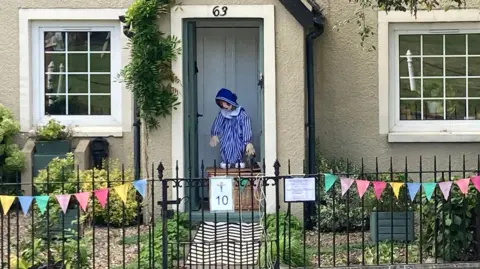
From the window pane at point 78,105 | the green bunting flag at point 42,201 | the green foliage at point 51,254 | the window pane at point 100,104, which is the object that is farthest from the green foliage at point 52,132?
the green bunting flag at point 42,201

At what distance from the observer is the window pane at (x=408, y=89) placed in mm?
11906

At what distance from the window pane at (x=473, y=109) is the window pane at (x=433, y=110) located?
0.40 meters

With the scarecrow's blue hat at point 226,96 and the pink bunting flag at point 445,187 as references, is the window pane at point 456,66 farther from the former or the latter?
the pink bunting flag at point 445,187

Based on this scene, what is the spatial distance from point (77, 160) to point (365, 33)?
430 centimetres

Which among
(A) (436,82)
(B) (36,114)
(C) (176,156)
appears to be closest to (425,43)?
(A) (436,82)

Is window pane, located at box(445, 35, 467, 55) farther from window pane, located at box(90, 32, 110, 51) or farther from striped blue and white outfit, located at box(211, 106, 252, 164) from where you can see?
window pane, located at box(90, 32, 110, 51)

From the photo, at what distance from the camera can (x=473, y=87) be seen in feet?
39.2

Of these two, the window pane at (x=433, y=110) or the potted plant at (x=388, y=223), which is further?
the window pane at (x=433, y=110)

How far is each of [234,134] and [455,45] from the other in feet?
11.1

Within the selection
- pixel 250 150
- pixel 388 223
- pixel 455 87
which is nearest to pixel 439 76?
pixel 455 87

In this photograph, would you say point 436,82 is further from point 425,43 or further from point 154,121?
point 154,121

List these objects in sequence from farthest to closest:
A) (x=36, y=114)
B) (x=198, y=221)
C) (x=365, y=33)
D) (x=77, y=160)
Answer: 1. (x=36, y=114)
2. (x=77, y=160)
3. (x=198, y=221)
4. (x=365, y=33)

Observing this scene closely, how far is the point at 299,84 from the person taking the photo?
10539mm

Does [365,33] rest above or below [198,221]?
above
